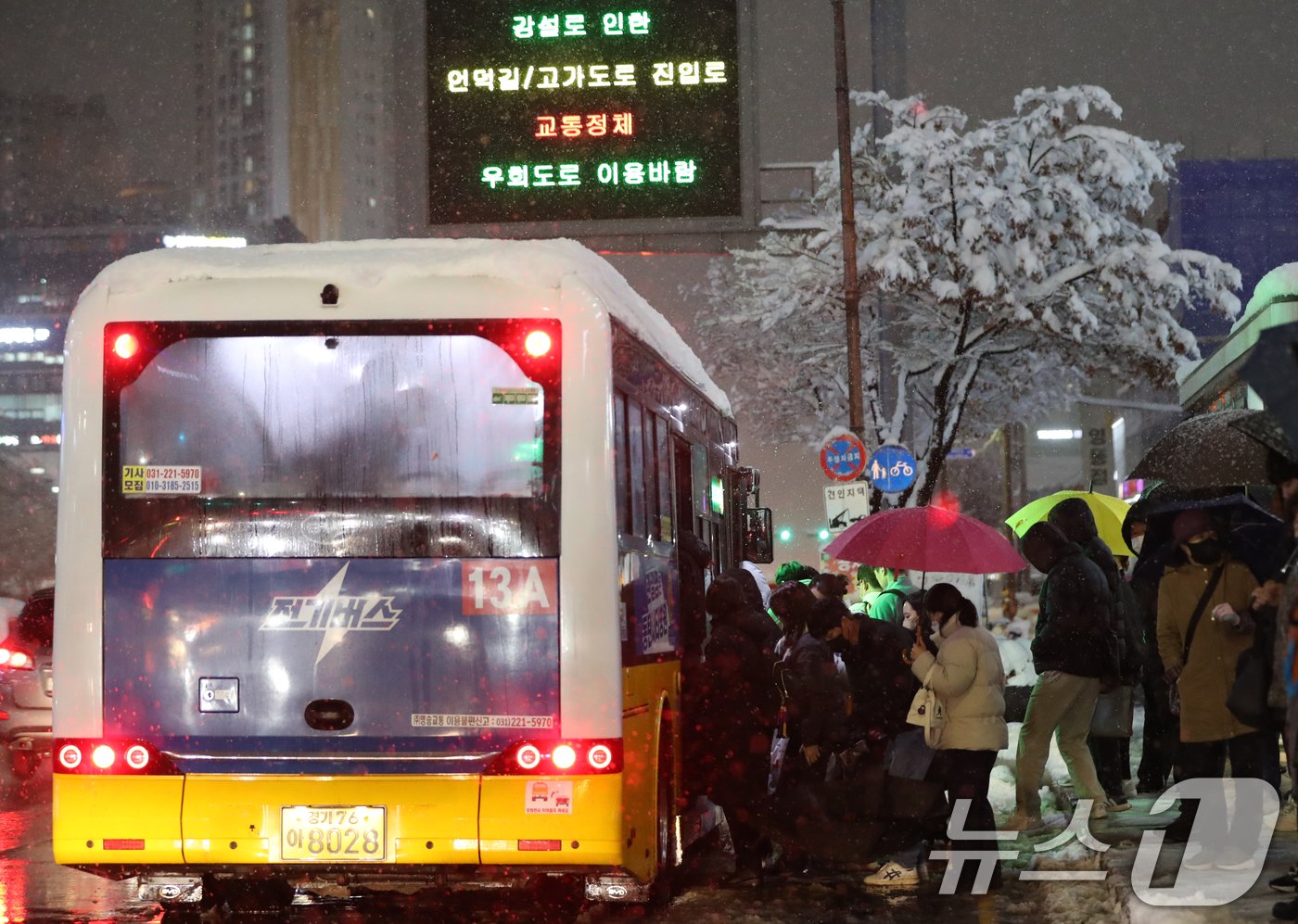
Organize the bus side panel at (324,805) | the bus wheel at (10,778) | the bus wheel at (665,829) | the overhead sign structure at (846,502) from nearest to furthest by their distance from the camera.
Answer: the bus side panel at (324,805) < the bus wheel at (665,829) < the bus wheel at (10,778) < the overhead sign structure at (846,502)

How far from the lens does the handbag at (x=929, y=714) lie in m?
8.74

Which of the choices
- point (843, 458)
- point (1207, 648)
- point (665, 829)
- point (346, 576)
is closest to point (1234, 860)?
point (1207, 648)

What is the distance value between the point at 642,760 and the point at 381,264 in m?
2.55

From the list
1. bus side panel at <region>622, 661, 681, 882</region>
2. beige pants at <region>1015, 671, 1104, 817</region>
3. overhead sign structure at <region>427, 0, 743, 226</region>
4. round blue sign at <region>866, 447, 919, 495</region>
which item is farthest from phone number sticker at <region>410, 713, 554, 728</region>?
round blue sign at <region>866, 447, 919, 495</region>

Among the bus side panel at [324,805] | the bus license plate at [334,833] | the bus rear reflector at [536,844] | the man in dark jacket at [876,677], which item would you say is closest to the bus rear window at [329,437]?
the bus side panel at [324,805]

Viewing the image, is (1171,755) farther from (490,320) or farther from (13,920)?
(13,920)

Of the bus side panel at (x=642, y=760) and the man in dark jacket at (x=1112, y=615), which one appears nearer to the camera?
the bus side panel at (x=642, y=760)

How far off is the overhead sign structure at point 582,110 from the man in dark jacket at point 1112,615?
8.56 metres

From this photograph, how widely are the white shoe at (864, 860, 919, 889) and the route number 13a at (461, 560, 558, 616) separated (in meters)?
3.01

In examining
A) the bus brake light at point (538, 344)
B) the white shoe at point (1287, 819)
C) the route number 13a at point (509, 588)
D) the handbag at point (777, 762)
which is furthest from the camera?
the handbag at point (777, 762)

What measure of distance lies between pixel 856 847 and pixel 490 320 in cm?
369

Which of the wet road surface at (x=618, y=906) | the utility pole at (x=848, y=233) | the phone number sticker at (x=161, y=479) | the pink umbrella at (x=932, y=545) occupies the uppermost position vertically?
the utility pole at (x=848, y=233)

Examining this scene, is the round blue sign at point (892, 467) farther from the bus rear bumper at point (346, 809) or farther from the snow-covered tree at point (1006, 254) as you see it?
the bus rear bumper at point (346, 809)

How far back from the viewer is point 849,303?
2392cm
